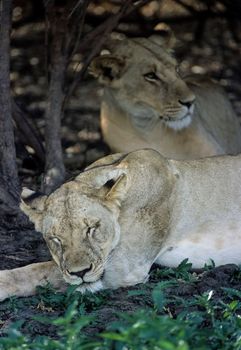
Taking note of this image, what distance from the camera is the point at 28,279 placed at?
14.9 ft

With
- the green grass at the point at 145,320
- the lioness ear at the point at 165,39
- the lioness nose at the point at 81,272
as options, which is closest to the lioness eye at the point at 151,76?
the lioness ear at the point at 165,39

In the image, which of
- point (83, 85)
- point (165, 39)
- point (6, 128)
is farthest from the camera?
point (83, 85)

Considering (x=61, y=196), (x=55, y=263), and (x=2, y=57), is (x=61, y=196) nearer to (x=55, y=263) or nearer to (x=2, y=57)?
(x=55, y=263)

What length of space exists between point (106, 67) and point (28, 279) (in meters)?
1.93

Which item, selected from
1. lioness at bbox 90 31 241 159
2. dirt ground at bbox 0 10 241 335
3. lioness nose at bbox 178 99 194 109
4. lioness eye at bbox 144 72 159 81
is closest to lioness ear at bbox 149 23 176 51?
lioness at bbox 90 31 241 159

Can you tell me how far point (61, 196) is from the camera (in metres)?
4.32

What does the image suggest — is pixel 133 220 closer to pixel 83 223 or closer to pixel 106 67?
pixel 83 223

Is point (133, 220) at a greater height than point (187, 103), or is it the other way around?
point (133, 220)

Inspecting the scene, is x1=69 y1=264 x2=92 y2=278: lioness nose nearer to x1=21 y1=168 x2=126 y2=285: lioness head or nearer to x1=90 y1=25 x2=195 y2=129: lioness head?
x1=21 y1=168 x2=126 y2=285: lioness head

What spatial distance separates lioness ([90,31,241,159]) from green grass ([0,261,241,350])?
1526 mm

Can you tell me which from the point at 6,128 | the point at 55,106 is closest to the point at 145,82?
the point at 55,106

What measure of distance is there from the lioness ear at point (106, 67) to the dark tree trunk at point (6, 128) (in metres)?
0.62

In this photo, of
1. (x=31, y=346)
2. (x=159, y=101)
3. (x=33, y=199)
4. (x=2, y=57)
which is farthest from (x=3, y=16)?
(x=31, y=346)

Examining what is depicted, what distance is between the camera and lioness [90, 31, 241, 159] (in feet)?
19.6
